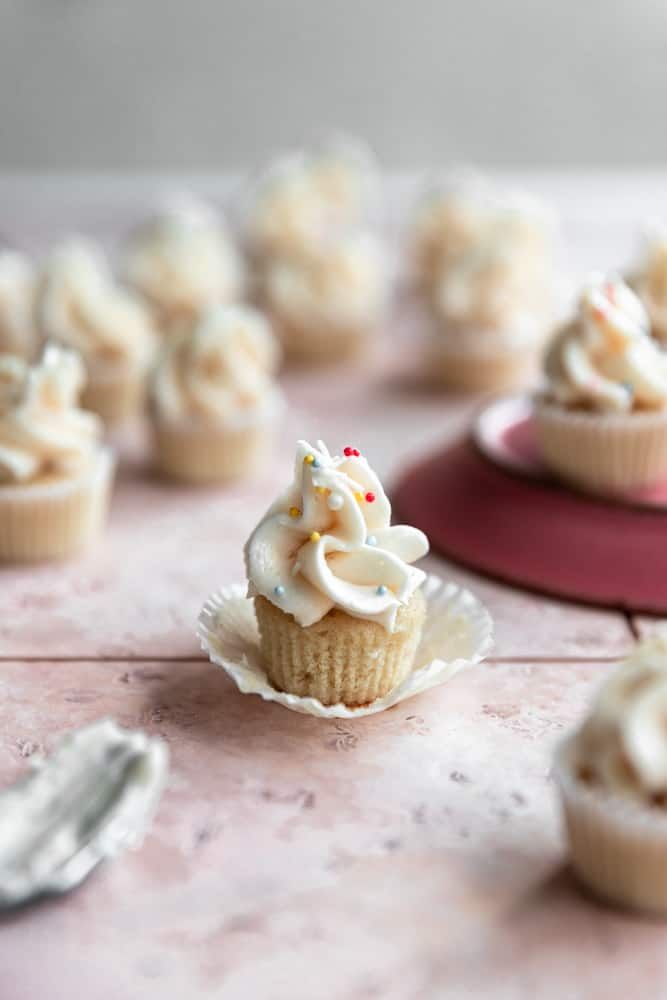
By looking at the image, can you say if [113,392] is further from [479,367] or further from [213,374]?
[479,367]

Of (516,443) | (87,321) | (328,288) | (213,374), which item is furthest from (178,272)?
(516,443)

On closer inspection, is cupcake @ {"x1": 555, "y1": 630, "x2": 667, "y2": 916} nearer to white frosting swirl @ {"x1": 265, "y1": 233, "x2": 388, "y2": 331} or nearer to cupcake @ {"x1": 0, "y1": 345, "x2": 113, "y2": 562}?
cupcake @ {"x1": 0, "y1": 345, "x2": 113, "y2": 562}

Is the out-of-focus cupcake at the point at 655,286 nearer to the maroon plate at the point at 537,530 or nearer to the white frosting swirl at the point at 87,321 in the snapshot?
the maroon plate at the point at 537,530

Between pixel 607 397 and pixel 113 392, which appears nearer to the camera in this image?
pixel 607 397

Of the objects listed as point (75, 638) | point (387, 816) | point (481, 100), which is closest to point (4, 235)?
point (481, 100)

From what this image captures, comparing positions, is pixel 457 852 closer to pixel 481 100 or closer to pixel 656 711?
pixel 656 711

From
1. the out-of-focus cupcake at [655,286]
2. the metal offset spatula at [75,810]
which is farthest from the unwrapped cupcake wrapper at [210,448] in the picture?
the metal offset spatula at [75,810]
